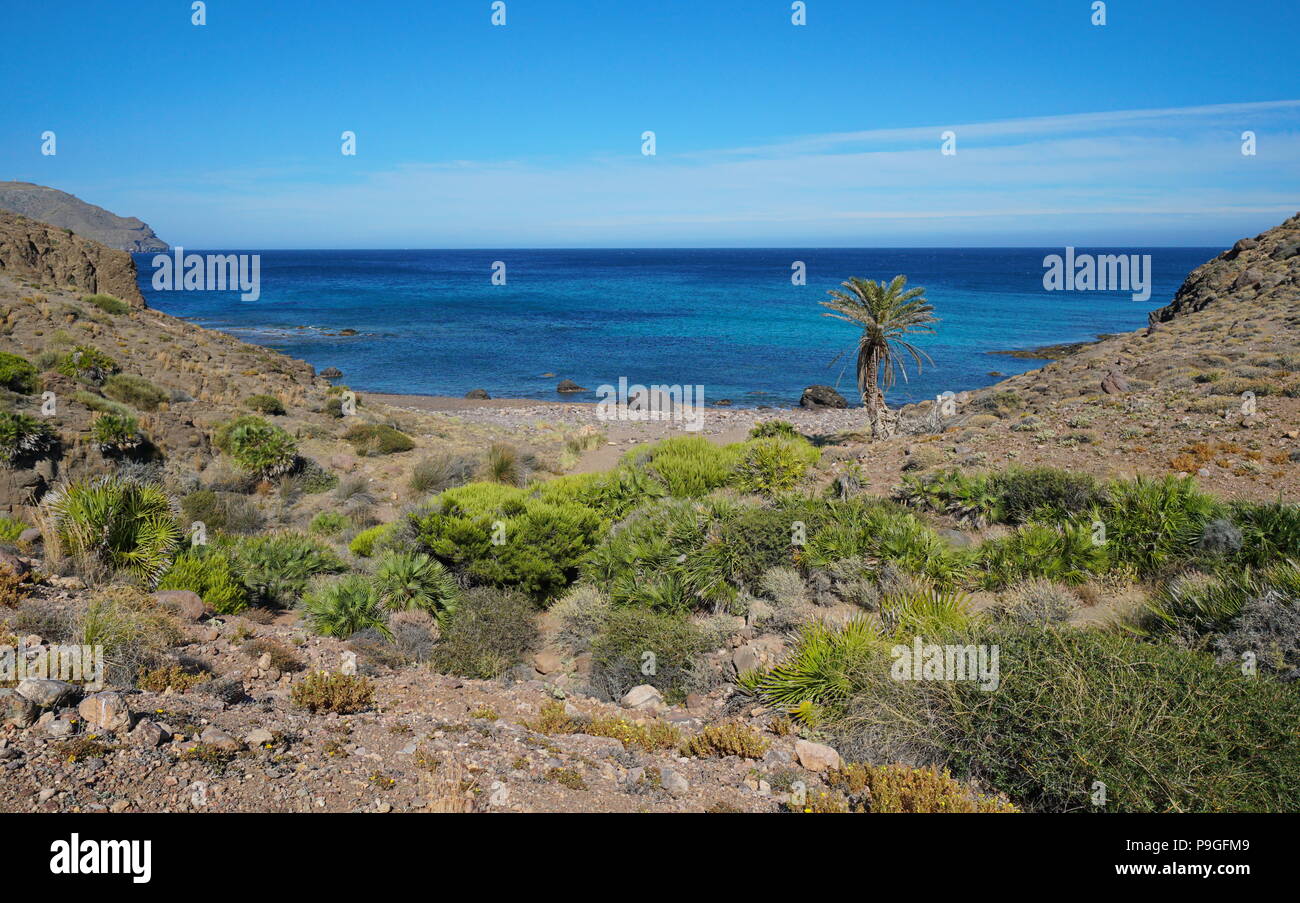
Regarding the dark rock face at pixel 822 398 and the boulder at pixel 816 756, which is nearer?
the boulder at pixel 816 756

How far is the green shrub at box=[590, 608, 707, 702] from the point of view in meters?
7.68

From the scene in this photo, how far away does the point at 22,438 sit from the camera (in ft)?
43.7

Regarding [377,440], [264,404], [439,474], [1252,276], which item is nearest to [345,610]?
[439,474]

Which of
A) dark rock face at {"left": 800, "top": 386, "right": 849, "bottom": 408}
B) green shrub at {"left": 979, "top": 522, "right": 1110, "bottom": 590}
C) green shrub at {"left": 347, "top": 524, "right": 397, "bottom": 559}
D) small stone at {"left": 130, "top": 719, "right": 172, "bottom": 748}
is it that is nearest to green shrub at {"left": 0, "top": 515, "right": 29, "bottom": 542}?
green shrub at {"left": 347, "top": 524, "right": 397, "bottom": 559}

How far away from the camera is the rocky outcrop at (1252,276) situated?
31.9 meters

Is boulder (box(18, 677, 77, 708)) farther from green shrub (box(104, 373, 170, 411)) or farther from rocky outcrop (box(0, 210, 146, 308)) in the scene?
rocky outcrop (box(0, 210, 146, 308))

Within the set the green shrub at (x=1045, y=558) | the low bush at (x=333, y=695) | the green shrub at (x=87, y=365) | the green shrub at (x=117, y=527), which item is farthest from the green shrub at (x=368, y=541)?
the green shrub at (x=87, y=365)

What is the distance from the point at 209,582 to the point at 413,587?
2.35m

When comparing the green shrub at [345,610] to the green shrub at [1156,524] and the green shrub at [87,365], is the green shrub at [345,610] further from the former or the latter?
the green shrub at [87,365]

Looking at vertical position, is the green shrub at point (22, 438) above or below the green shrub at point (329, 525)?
above

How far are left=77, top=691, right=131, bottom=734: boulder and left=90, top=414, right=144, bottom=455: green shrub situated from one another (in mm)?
12632

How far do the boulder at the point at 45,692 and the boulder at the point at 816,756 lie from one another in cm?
513

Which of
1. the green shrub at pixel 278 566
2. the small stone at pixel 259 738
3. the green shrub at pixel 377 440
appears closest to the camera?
the small stone at pixel 259 738
